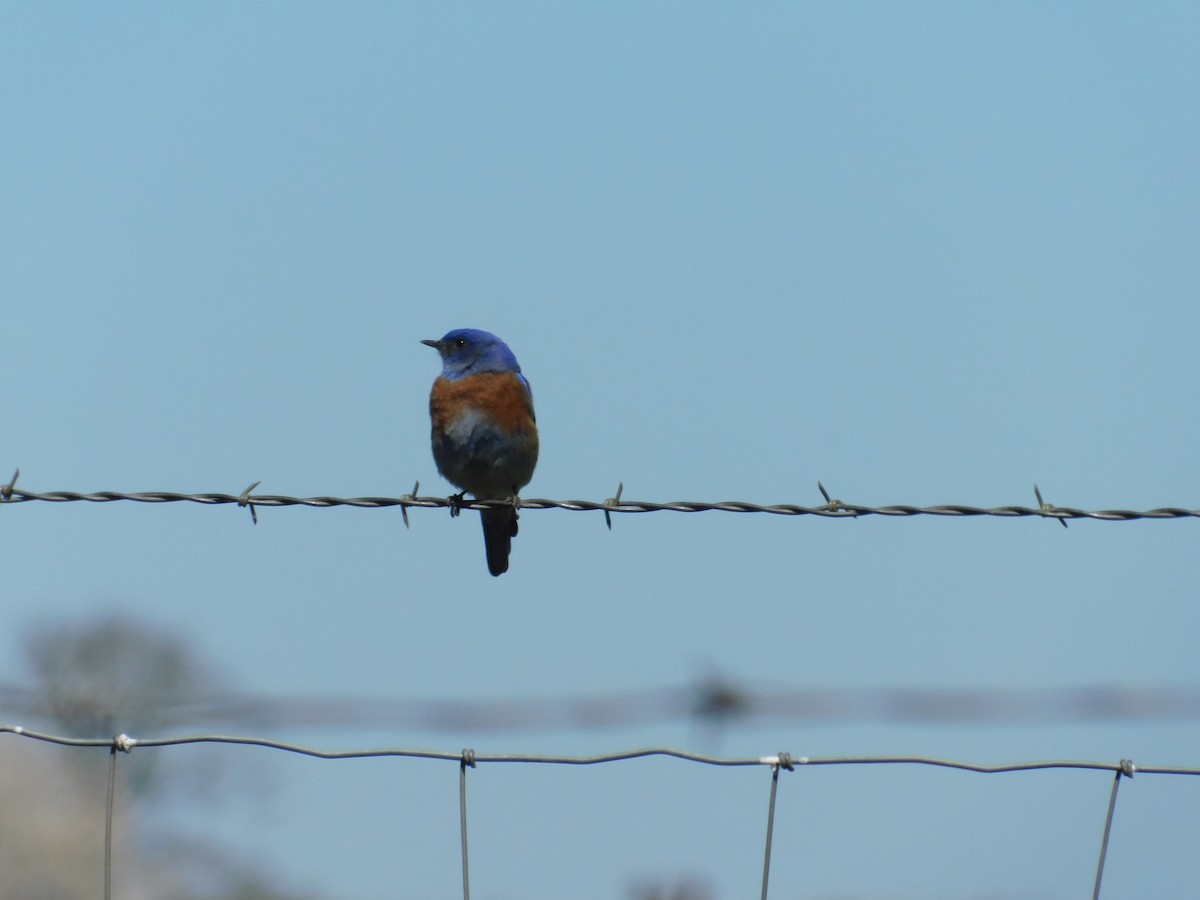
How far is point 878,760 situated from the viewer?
416 cm

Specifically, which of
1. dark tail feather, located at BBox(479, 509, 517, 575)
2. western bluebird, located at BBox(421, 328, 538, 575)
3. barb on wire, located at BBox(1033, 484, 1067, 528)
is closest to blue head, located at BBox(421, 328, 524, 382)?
western bluebird, located at BBox(421, 328, 538, 575)

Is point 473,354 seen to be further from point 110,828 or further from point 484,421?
point 110,828

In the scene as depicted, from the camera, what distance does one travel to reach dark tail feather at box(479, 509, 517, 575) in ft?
27.7

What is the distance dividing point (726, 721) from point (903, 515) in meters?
1.02

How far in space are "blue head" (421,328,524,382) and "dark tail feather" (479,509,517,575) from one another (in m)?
0.74

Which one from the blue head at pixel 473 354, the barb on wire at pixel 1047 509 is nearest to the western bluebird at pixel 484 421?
the blue head at pixel 473 354

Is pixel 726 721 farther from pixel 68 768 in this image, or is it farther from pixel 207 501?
pixel 68 768

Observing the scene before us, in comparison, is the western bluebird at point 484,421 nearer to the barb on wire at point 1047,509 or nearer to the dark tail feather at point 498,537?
the dark tail feather at point 498,537

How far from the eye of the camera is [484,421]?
795 centimetres

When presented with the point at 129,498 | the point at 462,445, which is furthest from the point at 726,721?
the point at 462,445

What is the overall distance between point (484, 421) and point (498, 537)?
0.81 meters

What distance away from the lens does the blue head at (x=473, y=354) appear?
8297mm

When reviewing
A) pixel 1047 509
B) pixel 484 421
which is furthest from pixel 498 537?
pixel 1047 509

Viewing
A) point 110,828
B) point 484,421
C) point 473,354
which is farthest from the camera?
point 473,354
